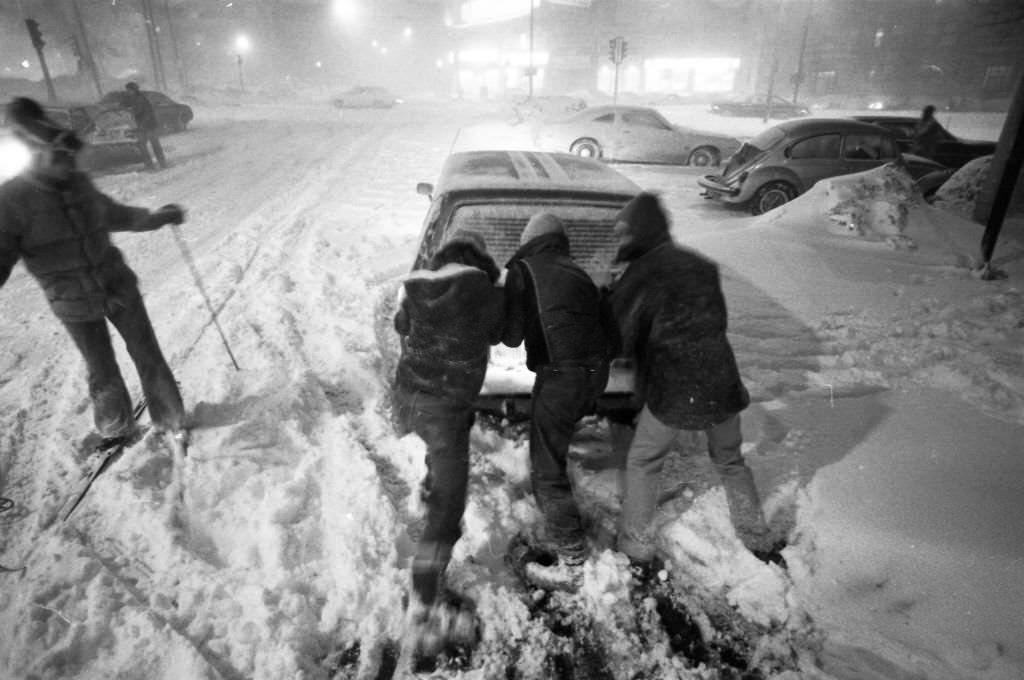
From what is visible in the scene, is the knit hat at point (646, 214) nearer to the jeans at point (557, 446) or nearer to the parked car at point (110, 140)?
the jeans at point (557, 446)

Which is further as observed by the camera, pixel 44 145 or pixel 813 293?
pixel 813 293

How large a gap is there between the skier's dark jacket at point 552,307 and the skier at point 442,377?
11 cm

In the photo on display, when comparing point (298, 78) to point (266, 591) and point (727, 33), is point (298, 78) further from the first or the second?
point (266, 591)

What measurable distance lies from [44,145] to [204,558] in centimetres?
221

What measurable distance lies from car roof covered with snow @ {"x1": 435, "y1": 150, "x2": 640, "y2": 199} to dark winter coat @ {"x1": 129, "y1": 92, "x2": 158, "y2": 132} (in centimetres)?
1063

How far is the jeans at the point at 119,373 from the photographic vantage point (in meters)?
3.07

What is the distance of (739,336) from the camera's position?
4754 mm

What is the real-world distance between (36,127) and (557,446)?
3.06 metres

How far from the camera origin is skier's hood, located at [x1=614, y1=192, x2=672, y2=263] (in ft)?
7.83

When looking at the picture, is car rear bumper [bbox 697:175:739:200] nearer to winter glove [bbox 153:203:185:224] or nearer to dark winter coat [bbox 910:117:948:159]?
dark winter coat [bbox 910:117:948:159]

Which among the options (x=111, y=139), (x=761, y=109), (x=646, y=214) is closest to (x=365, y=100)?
(x=111, y=139)

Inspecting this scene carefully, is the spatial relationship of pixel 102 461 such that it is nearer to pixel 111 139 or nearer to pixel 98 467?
pixel 98 467

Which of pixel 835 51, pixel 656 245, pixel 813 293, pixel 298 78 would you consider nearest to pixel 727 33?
pixel 835 51

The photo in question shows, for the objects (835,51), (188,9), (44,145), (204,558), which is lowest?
(204,558)
